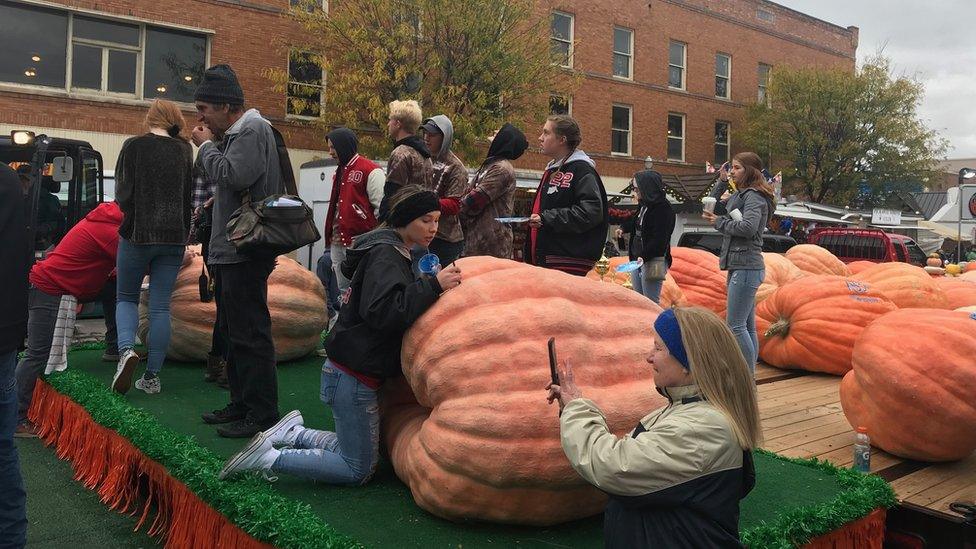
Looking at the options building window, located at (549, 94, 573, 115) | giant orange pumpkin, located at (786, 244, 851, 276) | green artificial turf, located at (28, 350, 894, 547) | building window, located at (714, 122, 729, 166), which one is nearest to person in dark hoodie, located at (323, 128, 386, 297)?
green artificial turf, located at (28, 350, 894, 547)

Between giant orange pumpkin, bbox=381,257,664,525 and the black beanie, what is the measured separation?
173 cm

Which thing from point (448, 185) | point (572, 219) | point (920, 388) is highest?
point (448, 185)

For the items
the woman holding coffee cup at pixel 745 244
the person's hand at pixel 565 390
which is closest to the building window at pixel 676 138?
the woman holding coffee cup at pixel 745 244

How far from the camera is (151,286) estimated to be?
175 inches

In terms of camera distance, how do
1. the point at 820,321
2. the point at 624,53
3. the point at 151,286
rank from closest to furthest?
the point at 151,286 → the point at 820,321 → the point at 624,53

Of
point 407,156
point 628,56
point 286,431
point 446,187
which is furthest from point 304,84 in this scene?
point 286,431

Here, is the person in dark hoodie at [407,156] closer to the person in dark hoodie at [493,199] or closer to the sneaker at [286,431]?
the person in dark hoodie at [493,199]

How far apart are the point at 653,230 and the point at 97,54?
579 inches

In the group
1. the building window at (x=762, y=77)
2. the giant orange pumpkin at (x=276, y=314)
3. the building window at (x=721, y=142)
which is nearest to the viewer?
the giant orange pumpkin at (x=276, y=314)

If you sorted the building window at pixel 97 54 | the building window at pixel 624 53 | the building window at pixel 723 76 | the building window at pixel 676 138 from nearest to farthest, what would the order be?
the building window at pixel 97 54
the building window at pixel 624 53
the building window at pixel 676 138
the building window at pixel 723 76

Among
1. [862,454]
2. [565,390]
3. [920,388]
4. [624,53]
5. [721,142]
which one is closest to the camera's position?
[565,390]

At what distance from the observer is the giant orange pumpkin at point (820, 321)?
5.71 metres

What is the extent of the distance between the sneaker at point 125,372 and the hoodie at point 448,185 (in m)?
1.97

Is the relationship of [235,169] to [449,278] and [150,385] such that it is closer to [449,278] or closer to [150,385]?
[449,278]
